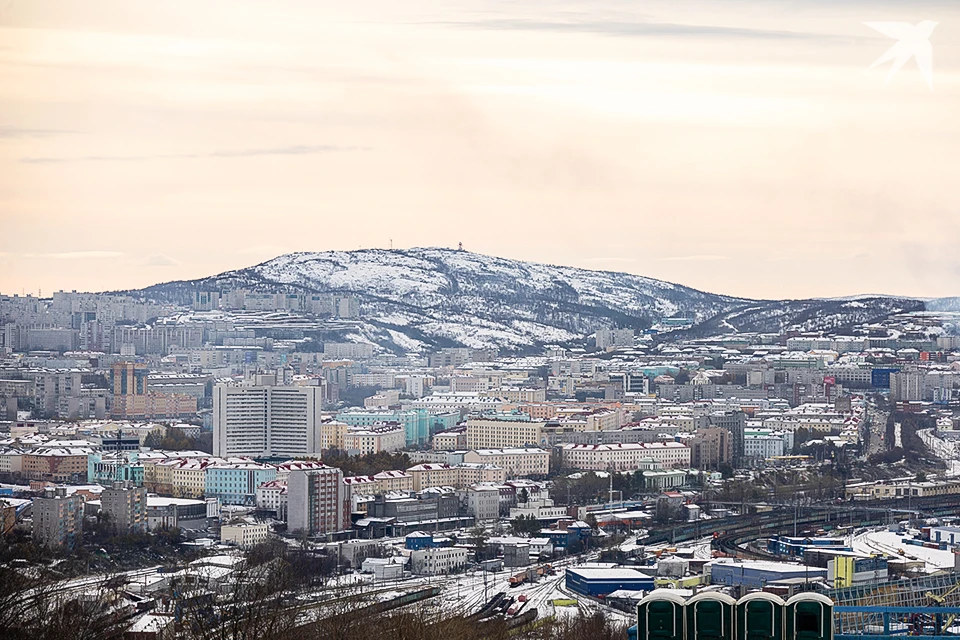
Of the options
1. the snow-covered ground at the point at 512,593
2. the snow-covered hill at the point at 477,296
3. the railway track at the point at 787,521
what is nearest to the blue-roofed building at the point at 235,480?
the railway track at the point at 787,521

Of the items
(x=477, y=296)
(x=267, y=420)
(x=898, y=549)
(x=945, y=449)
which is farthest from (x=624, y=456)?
(x=477, y=296)

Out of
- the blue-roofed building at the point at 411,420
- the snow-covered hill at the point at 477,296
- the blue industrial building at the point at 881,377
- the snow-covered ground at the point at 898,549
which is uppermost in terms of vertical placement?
the snow-covered hill at the point at 477,296

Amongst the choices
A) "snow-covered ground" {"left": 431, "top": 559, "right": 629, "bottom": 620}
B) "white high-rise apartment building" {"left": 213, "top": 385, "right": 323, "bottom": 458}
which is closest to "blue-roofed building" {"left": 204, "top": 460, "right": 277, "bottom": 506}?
"white high-rise apartment building" {"left": 213, "top": 385, "right": 323, "bottom": 458}

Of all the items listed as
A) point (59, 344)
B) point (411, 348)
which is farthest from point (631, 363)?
point (59, 344)

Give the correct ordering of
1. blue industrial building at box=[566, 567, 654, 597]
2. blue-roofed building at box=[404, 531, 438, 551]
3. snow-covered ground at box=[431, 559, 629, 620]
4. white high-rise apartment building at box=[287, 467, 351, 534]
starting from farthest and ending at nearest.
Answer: white high-rise apartment building at box=[287, 467, 351, 534], blue-roofed building at box=[404, 531, 438, 551], blue industrial building at box=[566, 567, 654, 597], snow-covered ground at box=[431, 559, 629, 620]

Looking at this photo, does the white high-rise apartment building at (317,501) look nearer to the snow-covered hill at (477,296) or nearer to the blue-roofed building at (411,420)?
the blue-roofed building at (411,420)

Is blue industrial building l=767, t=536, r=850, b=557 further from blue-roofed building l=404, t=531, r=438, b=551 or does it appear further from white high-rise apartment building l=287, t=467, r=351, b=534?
white high-rise apartment building l=287, t=467, r=351, b=534

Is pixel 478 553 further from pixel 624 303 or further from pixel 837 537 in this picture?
pixel 624 303

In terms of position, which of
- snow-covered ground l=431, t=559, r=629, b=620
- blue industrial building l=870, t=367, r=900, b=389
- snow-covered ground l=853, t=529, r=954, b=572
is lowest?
snow-covered ground l=431, t=559, r=629, b=620
